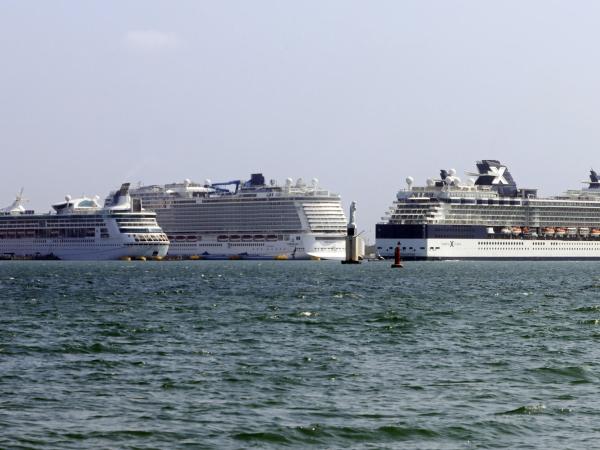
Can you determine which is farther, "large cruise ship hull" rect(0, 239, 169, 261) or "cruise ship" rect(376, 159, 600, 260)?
"large cruise ship hull" rect(0, 239, 169, 261)

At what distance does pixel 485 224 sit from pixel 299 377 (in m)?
153

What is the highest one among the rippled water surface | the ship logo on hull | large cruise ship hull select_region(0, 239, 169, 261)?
the ship logo on hull

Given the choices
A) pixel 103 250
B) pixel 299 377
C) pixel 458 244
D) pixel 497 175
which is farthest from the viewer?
pixel 497 175

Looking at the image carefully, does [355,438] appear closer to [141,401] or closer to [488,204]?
[141,401]

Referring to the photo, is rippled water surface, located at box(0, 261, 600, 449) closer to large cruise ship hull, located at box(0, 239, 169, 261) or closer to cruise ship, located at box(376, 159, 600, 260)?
cruise ship, located at box(376, 159, 600, 260)

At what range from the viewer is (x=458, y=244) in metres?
176

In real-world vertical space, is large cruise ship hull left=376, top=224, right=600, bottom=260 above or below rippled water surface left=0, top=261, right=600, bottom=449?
above

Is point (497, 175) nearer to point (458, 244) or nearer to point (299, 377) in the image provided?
point (458, 244)

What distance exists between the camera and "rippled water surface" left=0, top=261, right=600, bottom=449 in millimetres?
23625

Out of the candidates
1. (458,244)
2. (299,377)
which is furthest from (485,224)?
(299,377)

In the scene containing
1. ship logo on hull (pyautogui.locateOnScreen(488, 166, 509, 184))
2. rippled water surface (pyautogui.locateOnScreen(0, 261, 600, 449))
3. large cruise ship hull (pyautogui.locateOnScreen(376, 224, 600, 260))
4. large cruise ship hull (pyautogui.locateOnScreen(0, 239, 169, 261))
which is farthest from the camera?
ship logo on hull (pyautogui.locateOnScreen(488, 166, 509, 184))

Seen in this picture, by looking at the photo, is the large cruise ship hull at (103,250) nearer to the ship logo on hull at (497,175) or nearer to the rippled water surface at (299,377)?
the ship logo on hull at (497,175)

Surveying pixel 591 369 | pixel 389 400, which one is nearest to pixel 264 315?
pixel 591 369

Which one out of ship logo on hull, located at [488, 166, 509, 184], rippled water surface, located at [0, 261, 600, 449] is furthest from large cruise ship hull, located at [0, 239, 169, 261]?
rippled water surface, located at [0, 261, 600, 449]
